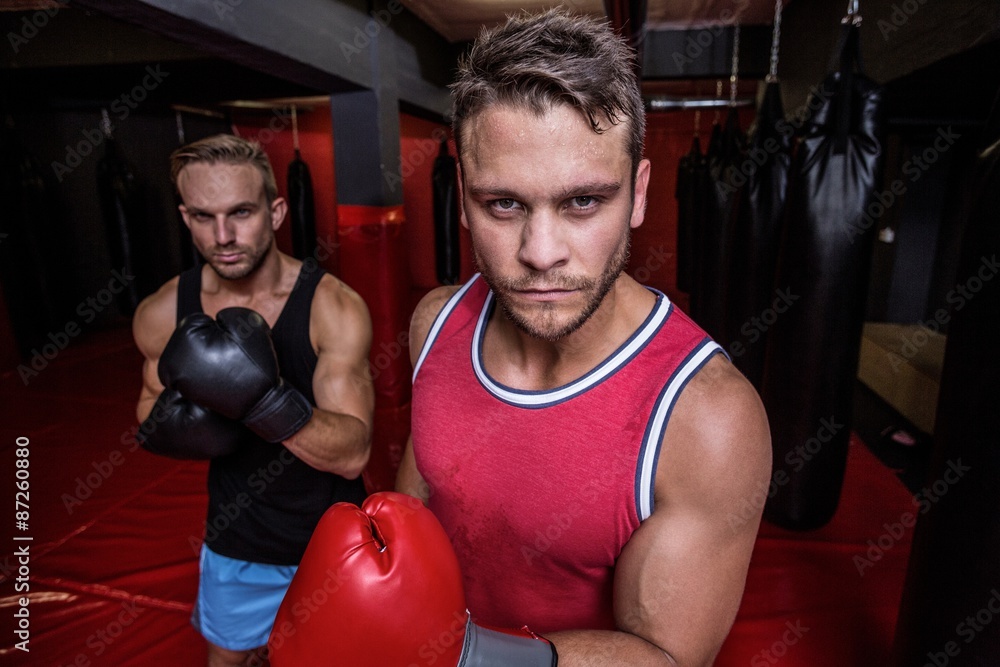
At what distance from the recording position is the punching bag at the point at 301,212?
8172mm

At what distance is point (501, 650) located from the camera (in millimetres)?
931

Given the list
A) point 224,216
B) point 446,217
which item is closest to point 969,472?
point 224,216

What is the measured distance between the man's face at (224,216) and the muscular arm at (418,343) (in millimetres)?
831

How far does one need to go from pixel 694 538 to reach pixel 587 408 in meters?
0.31

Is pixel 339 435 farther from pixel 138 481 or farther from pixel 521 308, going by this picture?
pixel 138 481

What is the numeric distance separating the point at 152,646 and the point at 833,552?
3163mm

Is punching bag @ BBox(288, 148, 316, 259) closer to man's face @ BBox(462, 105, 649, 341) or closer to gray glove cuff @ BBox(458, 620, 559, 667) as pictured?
man's face @ BBox(462, 105, 649, 341)

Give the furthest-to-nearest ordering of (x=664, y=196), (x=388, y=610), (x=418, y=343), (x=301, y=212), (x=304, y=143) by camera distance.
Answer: (x=304, y=143)
(x=664, y=196)
(x=301, y=212)
(x=418, y=343)
(x=388, y=610)

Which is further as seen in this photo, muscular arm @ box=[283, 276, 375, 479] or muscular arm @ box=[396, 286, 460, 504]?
muscular arm @ box=[283, 276, 375, 479]

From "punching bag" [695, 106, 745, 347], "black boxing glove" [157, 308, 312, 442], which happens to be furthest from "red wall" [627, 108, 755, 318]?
"black boxing glove" [157, 308, 312, 442]

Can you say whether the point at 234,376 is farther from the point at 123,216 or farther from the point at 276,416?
the point at 123,216

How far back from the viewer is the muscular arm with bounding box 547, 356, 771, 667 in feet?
3.40

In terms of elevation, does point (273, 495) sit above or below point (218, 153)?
below

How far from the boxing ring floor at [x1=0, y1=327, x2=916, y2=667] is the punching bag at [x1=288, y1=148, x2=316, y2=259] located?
441cm
